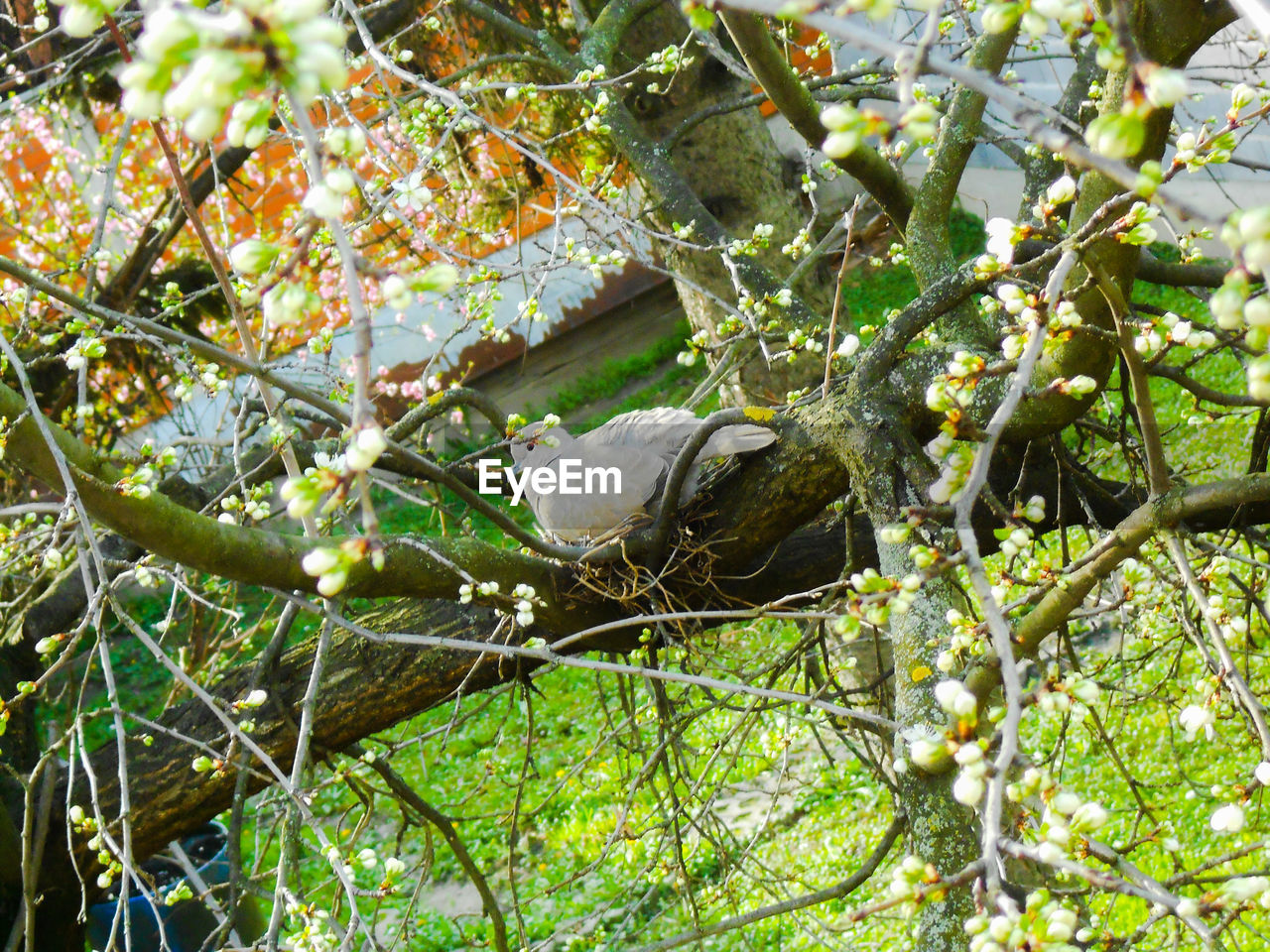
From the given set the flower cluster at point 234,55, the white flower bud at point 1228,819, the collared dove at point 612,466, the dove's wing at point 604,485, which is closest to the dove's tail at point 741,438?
the collared dove at point 612,466

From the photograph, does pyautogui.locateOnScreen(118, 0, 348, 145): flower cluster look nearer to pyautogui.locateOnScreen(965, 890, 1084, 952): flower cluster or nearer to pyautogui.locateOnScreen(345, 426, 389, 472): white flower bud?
pyautogui.locateOnScreen(345, 426, 389, 472): white flower bud

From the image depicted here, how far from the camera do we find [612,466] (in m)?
2.40

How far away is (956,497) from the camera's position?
3.45 feet

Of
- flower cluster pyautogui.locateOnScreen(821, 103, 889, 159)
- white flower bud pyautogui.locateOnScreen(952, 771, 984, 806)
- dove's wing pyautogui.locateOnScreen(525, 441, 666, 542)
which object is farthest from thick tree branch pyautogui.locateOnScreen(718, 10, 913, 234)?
white flower bud pyautogui.locateOnScreen(952, 771, 984, 806)

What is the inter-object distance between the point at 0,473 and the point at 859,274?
213 inches

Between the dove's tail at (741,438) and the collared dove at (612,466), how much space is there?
0.11 ft

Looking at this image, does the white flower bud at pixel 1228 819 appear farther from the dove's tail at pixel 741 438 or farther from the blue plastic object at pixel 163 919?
the blue plastic object at pixel 163 919

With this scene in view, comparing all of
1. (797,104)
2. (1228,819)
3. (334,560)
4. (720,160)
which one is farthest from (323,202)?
(720,160)

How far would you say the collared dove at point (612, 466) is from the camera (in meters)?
2.40

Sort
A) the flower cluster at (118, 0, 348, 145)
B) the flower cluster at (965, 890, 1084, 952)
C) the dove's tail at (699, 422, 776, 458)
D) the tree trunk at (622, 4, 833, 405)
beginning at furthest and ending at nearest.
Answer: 1. the tree trunk at (622, 4, 833, 405)
2. the dove's tail at (699, 422, 776, 458)
3. the flower cluster at (965, 890, 1084, 952)
4. the flower cluster at (118, 0, 348, 145)

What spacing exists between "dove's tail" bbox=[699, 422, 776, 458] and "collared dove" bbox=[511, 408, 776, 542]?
34 millimetres

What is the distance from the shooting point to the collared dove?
7.87ft

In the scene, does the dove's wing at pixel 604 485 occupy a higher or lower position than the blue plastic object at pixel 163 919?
higher

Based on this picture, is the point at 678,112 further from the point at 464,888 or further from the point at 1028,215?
the point at 464,888
